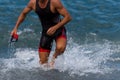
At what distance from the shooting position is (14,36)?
31.1 ft

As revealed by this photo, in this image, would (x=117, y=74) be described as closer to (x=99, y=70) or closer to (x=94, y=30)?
(x=99, y=70)

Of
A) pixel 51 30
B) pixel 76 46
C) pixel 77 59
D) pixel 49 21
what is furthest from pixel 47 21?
pixel 76 46

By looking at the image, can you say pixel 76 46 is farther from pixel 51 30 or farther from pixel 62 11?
pixel 62 11

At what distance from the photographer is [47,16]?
9.46 m

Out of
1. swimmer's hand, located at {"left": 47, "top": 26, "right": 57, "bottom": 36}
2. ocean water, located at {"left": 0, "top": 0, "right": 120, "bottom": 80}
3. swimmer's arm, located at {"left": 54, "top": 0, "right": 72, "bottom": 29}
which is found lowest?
ocean water, located at {"left": 0, "top": 0, "right": 120, "bottom": 80}

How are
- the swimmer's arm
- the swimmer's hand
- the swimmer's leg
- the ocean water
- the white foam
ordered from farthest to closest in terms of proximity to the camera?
the white foam, the ocean water, the swimmer's leg, the swimmer's hand, the swimmer's arm

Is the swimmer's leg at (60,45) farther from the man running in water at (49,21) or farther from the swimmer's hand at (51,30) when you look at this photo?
the swimmer's hand at (51,30)

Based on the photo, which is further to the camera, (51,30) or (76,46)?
(76,46)

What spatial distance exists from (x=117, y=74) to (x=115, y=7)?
571 centimetres

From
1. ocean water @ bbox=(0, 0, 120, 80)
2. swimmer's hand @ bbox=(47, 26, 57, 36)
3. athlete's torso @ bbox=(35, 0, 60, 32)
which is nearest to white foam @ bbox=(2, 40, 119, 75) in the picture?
ocean water @ bbox=(0, 0, 120, 80)

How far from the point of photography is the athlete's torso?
365 inches

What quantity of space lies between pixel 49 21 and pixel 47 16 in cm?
19

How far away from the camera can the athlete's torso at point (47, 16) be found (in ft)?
30.5

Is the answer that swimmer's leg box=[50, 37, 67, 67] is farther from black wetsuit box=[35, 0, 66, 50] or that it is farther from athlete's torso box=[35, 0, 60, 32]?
athlete's torso box=[35, 0, 60, 32]
